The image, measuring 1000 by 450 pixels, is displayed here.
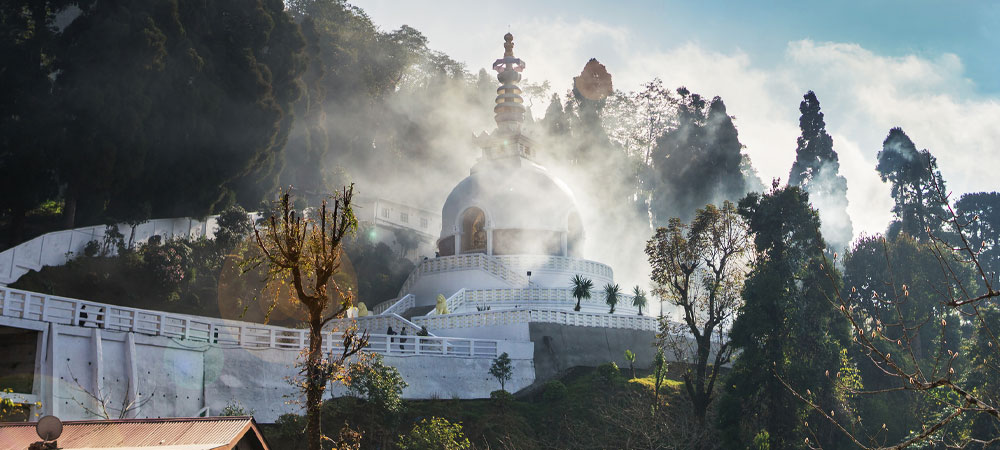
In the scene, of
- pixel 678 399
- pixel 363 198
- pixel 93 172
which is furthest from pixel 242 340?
pixel 363 198

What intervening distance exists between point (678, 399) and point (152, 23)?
2256 centimetres

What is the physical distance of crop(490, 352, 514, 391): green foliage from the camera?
3194 cm

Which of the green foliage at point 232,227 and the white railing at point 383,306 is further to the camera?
the white railing at point 383,306

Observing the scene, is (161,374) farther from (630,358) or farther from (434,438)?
(630,358)

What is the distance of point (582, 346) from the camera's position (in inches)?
1404

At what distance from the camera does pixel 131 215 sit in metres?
32.8

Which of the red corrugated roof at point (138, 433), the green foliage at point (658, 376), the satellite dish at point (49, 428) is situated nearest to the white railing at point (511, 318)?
the green foliage at point (658, 376)

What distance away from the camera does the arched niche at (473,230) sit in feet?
160

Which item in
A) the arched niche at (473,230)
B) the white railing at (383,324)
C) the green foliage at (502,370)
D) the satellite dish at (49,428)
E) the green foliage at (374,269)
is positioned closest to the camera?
the satellite dish at (49,428)

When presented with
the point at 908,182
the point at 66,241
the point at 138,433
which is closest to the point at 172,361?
the point at 66,241

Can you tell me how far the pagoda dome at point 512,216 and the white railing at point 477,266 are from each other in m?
2.69

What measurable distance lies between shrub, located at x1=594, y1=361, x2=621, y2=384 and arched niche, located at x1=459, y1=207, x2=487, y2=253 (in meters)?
17.0

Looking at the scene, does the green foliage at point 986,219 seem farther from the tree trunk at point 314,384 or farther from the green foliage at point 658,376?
the tree trunk at point 314,384

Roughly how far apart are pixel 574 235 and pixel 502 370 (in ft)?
58.6
